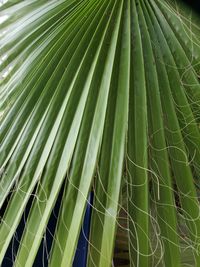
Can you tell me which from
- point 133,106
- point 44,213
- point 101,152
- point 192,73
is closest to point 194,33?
point 192,73

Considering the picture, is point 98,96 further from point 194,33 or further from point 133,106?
point 194,33

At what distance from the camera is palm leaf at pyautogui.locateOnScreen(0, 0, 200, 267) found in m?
0.53

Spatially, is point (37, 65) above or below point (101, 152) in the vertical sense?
above

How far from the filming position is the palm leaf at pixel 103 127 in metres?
0.53

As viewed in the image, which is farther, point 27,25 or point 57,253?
point 27,25

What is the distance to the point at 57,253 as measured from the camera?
0.51m

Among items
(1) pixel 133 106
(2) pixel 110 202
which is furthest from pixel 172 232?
(1) pixel 133 106

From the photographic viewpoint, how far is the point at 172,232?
1.78 ft

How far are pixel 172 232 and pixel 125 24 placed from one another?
438 mm

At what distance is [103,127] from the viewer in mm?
585

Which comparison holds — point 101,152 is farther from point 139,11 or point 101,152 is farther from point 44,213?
point 139,11

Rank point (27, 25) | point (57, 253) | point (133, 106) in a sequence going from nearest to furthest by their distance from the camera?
point (57, 253) < point (133, 106) < point (27, 25)

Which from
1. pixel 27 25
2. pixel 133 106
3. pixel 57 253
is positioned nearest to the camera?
pixel 57 253

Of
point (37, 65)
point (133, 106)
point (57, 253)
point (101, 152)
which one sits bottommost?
point (57, 253)
